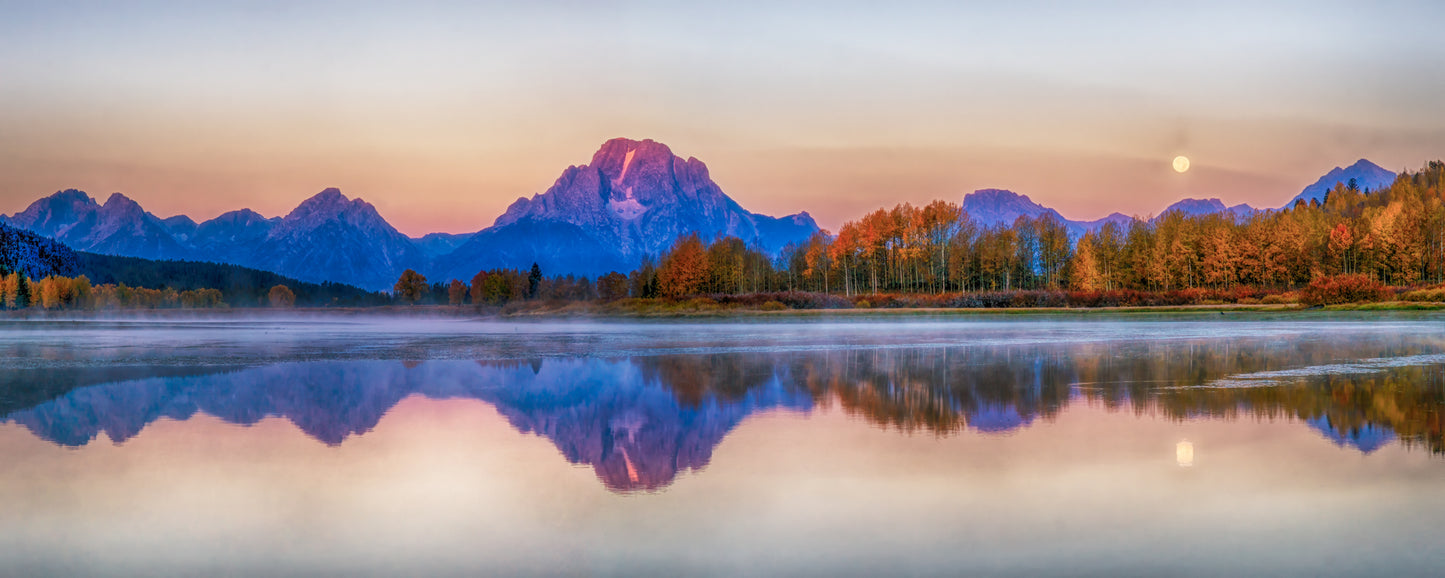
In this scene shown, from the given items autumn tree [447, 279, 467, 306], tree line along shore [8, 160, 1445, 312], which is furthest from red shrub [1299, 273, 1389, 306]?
autumn tree [447, 279, 467, 306]

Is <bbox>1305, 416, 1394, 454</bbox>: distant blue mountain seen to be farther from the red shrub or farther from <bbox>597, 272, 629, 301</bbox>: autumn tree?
<bbox>597, 272, 629, 301</bbox>: autumn tree

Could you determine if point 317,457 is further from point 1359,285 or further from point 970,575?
point 1359,285

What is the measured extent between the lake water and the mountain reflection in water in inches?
4.3

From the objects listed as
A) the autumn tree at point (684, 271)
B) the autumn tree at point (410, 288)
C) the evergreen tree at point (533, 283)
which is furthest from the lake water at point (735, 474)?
the autumn tree at point (410, 288)

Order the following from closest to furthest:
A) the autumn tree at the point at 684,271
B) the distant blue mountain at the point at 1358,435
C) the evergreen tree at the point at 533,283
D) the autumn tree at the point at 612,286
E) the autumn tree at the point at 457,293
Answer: the distant blue mountain at the point at 1358,435
the autumn tree at the point at 684,271
the autumn tree at the point at 612,286
the evergreen tree at the point at 533,283
the autumn tree at the point at 457,293

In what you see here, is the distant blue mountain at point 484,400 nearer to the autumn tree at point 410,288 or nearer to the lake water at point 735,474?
the lake water at point 735,474

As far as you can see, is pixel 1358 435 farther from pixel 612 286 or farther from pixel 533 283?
pixel 533 283

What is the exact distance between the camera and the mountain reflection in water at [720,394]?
40.3 feet

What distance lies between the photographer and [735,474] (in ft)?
31.4

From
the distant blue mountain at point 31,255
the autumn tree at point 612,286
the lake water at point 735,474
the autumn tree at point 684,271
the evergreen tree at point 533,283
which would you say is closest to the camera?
the lake water at point 735,474

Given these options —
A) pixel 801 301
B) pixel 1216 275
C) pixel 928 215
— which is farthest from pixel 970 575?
pixel 1216 275

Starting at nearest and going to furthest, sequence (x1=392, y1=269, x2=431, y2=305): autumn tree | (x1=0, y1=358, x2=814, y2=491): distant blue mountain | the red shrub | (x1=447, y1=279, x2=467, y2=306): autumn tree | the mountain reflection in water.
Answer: (x1=0, y1=358, x2=814, y2=491): distant blue mountain → the mountain reflection in water → the red shrub → (x1=447, y1=279, x2=467, y2=306): autumn tree → (x1=392, y1=269, x2=431, y2=305): autumn tree

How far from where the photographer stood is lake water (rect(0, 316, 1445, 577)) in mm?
6840

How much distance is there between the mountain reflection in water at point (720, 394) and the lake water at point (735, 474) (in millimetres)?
110
